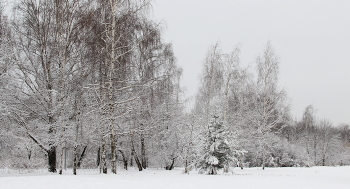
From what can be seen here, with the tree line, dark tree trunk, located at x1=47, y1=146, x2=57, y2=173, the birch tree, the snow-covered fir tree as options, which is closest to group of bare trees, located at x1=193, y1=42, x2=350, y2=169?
the birch tree

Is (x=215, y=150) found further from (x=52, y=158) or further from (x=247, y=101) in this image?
(x=247, y=101)

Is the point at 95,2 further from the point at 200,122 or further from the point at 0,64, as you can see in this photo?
the point at 200,122

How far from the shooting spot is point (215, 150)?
51.6 feet

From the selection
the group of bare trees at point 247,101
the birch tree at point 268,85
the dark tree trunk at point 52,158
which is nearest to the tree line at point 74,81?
the dark tree trunk at point 52,158

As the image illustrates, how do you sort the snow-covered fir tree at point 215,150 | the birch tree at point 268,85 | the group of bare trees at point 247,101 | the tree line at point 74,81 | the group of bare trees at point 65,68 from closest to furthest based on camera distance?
the tree line at point 74,81, the group of bare trees at point 65,68, the snow-covered fir tree at point 215,150, the group of bare trees at point 247,101, the birch tree at point 268,85

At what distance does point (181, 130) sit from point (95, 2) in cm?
1250

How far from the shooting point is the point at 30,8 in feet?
48.2

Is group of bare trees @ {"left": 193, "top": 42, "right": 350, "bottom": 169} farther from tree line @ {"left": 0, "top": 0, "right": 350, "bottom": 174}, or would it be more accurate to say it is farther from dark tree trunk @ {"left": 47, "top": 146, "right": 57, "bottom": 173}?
dark tree trunk @ {"left": 47, "top": 146, "right": 57, "bottom": 173}

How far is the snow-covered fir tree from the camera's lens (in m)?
15.6

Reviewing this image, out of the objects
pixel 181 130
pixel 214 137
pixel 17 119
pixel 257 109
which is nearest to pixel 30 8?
pixel 17 119

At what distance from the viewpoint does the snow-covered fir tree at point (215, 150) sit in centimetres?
1561

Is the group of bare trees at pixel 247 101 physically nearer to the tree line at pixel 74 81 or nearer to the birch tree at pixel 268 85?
the birch tree at pixel 268 85

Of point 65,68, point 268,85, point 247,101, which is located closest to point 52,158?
point 65,68

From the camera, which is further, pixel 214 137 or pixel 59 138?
pixel 214 137
